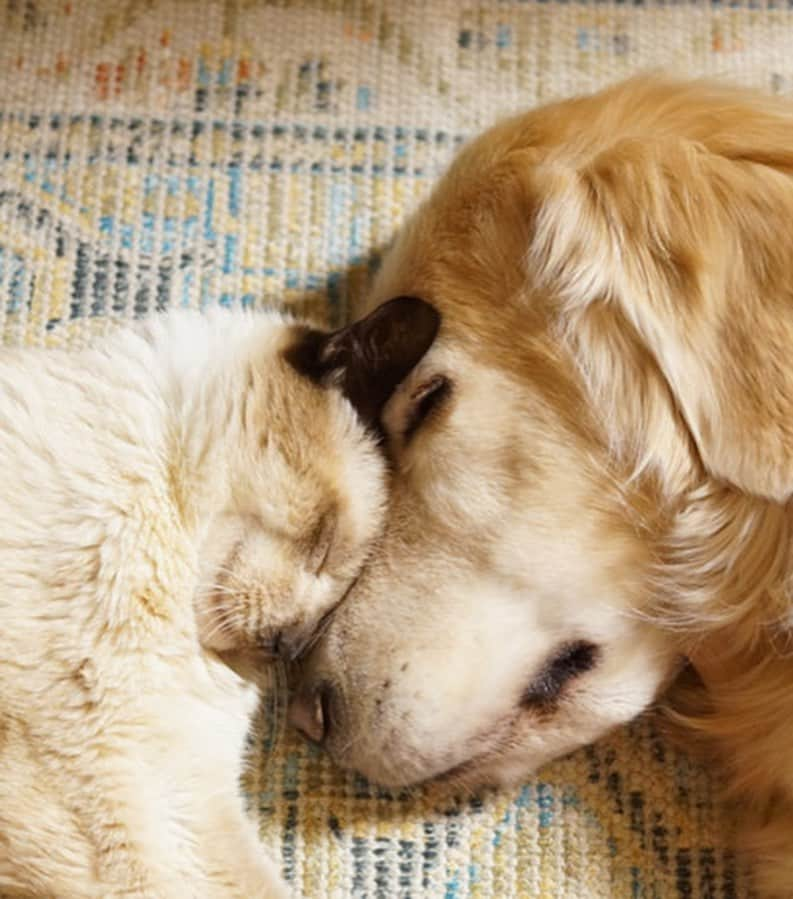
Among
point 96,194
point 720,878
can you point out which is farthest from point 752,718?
point 96,194

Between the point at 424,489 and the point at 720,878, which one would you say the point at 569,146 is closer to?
the point at 424,489

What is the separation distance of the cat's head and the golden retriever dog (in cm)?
3

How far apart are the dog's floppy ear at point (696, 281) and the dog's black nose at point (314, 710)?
0.39 metres

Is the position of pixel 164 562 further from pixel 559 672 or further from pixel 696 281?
pixel 696 281

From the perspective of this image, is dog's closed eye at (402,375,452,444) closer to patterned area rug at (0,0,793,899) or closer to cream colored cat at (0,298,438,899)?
cream colored cat at (0,298,438,899)

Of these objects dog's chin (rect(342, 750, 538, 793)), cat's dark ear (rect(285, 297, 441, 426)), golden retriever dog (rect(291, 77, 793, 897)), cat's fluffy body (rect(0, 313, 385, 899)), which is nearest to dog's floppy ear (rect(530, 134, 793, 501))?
golden retriever dog (rect(291, 77, 793, 897))

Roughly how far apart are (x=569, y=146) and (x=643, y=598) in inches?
17.6

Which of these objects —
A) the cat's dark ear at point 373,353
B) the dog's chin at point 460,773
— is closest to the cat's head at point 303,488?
the cat's dark ear at point 373,353

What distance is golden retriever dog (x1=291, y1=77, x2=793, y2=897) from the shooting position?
4.04 feet

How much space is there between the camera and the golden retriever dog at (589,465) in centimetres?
123

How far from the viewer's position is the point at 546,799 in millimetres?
1439

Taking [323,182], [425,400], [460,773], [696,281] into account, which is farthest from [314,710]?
[323,182]

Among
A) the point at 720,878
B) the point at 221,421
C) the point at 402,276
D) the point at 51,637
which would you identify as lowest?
the point at 720,878

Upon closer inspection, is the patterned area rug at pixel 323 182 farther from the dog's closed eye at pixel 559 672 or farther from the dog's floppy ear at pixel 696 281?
the dog's floppy ear at pixel 696 281
